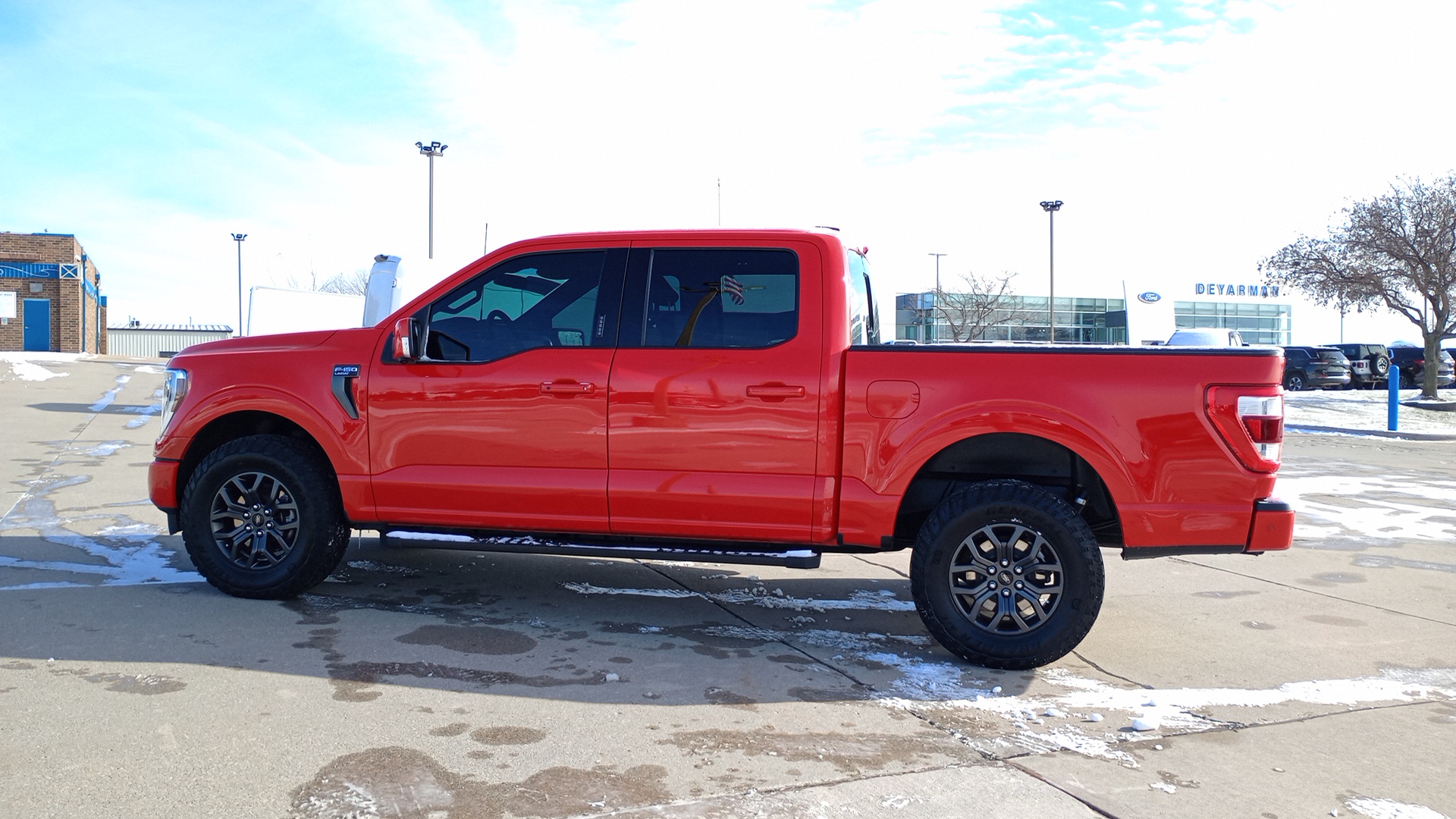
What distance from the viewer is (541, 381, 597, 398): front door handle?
518 cm

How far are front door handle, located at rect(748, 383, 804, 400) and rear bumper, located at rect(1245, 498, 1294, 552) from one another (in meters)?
2.07

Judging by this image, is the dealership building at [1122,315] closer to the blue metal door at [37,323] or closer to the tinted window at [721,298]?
the blue metal door at [37,323]

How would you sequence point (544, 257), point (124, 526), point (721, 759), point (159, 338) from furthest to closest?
point (159, 338) → point (124, 526) → point (544, 257) → point (721, 759)

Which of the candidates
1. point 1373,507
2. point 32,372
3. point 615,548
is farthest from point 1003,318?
point 615,548

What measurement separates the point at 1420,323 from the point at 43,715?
107 ft

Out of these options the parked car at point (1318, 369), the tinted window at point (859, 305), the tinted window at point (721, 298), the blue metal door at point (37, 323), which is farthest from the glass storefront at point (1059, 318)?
the tinted window at point (721, 298)

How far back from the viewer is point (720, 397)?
16.5 feet

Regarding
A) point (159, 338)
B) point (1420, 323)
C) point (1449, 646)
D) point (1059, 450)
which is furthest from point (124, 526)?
point (159, 338)

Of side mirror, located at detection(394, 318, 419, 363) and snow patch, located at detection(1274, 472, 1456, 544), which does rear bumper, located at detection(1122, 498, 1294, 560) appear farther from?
side mirror, located at detection(394, 318, 419, 363)

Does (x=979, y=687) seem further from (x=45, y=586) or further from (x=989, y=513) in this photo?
(x=45, y=586)

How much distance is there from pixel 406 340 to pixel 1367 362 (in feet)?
133

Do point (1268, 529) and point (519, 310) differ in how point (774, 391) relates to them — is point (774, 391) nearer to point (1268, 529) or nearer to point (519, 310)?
point (519, 310)

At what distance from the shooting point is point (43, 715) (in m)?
3.82

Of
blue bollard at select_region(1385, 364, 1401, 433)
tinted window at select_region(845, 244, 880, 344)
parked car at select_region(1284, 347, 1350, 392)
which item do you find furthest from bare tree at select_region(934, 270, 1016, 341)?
tinted window at select_region(845, 244, 880, 344)
